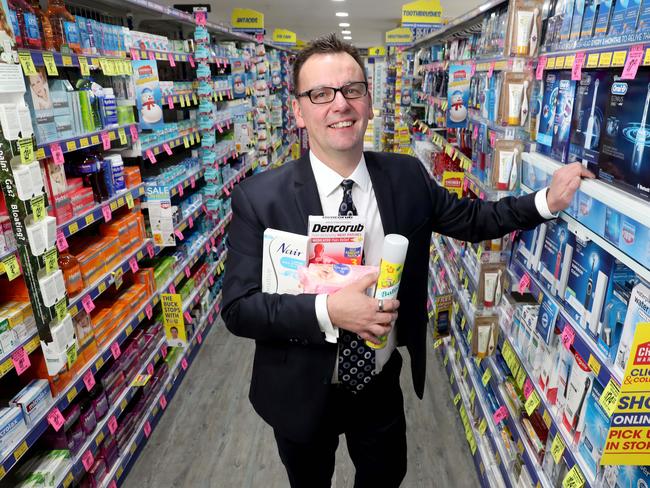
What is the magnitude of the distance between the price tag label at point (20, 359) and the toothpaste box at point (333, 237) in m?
1.33

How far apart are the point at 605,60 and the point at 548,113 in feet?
1.65

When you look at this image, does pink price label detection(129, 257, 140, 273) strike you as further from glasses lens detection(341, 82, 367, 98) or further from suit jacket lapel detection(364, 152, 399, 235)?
glasses lens detection(341, 82, 367, 98)

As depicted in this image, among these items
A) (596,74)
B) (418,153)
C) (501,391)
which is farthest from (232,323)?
(418,153)

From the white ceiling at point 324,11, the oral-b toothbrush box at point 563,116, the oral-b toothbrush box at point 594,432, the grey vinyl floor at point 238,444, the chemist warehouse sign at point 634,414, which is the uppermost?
the white ceiling at point 324,11

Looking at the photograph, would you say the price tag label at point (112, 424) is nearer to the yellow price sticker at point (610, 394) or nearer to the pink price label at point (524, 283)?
the pink price label at point (524, 283)

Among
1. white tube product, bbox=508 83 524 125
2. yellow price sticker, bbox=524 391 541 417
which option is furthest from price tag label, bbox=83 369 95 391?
white tube product, bbox=508 83 524 125

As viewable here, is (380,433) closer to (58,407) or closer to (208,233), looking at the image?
(58,407)

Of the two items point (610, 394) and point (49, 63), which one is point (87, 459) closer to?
point (49, 63)

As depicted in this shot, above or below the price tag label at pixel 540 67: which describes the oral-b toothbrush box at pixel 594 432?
below

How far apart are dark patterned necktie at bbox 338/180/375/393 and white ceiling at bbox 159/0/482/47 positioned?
1019cm

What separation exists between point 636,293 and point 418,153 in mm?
4232

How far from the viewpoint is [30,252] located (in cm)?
190

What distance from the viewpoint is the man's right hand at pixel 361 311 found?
52.1 inches

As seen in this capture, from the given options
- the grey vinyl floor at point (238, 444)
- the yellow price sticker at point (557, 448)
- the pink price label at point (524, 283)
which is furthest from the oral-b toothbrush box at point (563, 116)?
the grey vinyl floor at point (238, 444)
